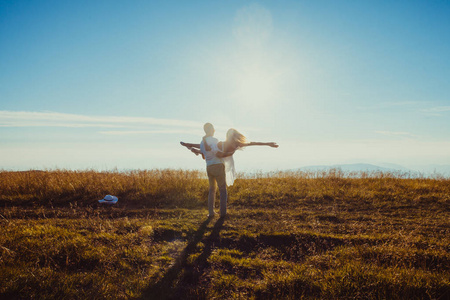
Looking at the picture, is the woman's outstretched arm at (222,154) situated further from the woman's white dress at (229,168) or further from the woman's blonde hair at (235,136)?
the woman's blonde hair at (235,136)

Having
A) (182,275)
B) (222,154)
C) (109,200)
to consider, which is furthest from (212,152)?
(109,200)

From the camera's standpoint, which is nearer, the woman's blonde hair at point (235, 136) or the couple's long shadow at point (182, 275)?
the couple's long shadow at point (182, 275)

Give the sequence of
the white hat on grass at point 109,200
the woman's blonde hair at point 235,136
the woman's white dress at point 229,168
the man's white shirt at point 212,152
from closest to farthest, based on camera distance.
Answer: the man's white shirt at point 212,152, the woman's blonde hair at point 235,136, the woman's white dress at point 229,168, the white hat on grass at point 109,200

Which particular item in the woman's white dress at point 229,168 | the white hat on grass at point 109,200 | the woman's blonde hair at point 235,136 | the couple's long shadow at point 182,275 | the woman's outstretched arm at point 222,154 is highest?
the woman's blonde hair at point 235,136

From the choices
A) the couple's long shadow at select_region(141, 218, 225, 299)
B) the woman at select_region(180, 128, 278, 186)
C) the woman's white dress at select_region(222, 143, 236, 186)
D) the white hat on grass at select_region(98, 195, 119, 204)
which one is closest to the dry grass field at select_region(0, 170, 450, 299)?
the couple's long shadow at select_region(141, 218, 225, 299)

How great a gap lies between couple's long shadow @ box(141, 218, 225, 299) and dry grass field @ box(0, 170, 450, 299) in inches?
0.7

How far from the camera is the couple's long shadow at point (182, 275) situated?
12.2ft

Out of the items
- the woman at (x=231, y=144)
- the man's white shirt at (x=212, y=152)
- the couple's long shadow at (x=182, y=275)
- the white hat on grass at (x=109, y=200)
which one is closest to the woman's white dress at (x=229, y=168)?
the woman at (x=231, y=144)

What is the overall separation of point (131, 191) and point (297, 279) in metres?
8.80

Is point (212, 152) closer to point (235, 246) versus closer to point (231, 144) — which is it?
point (231, 144)

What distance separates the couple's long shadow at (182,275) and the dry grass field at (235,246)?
18mm

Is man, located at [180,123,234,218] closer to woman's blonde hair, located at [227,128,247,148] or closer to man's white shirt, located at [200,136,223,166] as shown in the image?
man's white shirt, located at [200,136,223,166]

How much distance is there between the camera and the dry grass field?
3662mm

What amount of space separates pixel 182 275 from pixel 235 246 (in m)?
1.61
